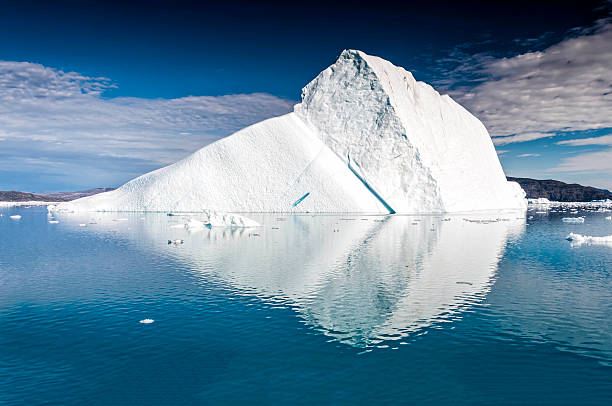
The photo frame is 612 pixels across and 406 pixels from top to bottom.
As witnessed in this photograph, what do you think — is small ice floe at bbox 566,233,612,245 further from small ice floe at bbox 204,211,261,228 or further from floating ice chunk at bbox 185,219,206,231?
floating ice chunk at bbox 185,219,206,231

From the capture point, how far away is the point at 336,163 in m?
55.1

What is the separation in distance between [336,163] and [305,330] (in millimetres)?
45601

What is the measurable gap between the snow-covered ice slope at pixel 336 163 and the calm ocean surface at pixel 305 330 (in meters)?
30.9

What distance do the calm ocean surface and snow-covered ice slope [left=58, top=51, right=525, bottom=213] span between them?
101 ft

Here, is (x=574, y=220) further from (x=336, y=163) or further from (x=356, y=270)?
(x=356, y=270)

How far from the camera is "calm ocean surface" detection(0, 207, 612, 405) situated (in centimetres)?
765

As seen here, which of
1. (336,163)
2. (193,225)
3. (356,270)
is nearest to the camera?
(356,270)

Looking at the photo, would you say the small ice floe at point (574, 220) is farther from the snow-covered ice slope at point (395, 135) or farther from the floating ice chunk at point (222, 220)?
the floating ice chunk at point (222, 220)

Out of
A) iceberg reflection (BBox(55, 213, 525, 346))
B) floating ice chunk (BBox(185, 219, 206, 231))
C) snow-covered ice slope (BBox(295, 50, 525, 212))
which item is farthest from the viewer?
snow-covered ice slope (BBox(295, 50, 525, 212))

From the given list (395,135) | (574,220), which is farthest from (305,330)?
(395,135)

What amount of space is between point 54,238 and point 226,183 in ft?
80.5

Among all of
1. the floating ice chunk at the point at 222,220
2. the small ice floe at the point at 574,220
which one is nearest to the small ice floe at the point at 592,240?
the small ice floe at the point at 574,220

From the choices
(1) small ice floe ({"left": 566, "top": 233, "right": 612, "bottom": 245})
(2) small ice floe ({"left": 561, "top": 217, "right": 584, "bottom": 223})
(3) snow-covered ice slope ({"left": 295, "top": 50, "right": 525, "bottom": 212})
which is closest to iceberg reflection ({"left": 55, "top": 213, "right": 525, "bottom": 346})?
(1) small ice floe ({"left": 566, "top": 233, "right": 612, "bottom": 245})

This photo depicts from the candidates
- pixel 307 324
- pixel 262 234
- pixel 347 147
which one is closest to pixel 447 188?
pixel 347 147
